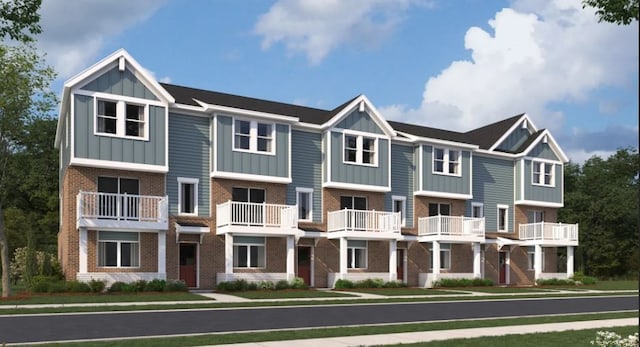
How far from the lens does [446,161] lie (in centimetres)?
4097

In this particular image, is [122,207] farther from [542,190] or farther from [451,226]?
[542,190]

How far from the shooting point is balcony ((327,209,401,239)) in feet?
115

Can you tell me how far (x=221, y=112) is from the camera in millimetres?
32531

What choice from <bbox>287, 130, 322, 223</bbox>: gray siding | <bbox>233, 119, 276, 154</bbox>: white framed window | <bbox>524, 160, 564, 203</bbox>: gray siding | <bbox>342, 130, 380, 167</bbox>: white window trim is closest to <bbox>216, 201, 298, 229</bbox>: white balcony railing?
<bbox>287, 130, 322, 223</bbox>: gray siding

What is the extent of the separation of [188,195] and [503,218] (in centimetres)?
2306

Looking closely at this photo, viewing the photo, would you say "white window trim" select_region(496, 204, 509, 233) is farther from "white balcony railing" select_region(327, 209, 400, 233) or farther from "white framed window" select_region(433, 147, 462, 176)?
"white balcony railing" select_region(327, 209, 400, 233)

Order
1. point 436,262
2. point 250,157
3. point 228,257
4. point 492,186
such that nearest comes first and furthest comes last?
1. point 228,257
2. point 250,157
3. point 436,262
4. point 492,186

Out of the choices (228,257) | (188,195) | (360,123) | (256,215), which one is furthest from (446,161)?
(188,195)

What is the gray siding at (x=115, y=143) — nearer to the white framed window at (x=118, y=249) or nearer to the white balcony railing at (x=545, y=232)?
the white framed window at (x=118, y=249)

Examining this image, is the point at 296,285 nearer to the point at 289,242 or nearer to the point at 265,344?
the point at 289,242

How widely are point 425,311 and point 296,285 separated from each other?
37.6 feet

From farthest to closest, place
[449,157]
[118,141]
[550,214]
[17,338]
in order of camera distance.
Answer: [550,214] < [449,157] < [118,141] < [17,338]

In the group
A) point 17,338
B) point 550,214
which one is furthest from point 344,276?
point 17,338

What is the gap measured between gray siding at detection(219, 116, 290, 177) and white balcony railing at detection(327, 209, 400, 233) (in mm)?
3914
